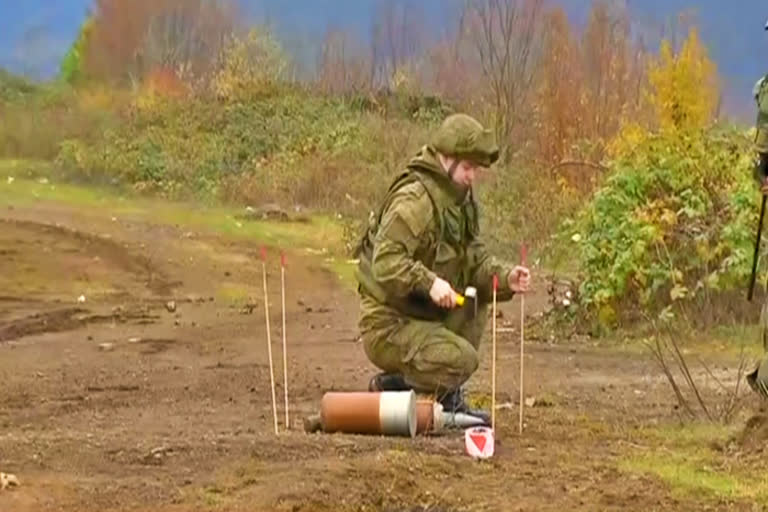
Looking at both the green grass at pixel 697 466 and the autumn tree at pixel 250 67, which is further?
the autumn tree at pixel 250 67

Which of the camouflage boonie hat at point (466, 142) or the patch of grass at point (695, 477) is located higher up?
the camouflage boonie hat at point (466, 142)

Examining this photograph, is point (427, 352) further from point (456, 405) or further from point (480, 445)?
point (480, 445)

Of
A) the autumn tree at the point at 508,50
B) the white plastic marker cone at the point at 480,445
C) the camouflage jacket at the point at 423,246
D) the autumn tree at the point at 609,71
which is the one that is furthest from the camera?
the autumn tree at the point at 508,50

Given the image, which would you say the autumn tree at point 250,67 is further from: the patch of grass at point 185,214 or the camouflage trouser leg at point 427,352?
the camouflage trouser leg at point 427,352

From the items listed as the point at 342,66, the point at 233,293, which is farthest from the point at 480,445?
the point at 342,66

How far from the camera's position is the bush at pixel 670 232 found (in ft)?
45.2

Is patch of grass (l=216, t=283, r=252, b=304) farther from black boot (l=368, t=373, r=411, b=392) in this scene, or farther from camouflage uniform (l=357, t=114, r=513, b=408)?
camouflage uniform (l=357, t=114, r=513, b=408)

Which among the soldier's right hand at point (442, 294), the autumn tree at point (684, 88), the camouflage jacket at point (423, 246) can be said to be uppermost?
the autumn tree at point (684, 88)

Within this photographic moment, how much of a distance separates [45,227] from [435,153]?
16.8m

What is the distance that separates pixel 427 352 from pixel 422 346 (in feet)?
0.13

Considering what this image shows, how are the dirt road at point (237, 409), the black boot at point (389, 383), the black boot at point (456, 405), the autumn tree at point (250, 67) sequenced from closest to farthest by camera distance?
1. the dirt road at point (237, 409)
2. the black boot at point (456, 405)
3. the black boot at point (389, 383)
4. the autumn tree at point (250, 67)

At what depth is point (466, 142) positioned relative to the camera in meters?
8.34

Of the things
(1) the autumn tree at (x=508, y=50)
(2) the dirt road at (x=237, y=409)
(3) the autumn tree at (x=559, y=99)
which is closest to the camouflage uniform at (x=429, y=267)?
(2) the dirt road at (x=237, y=409)

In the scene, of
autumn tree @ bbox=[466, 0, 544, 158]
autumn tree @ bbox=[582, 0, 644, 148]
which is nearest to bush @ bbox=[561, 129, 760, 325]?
autumn tree @ bbox=[582, 0, 644, 148]
